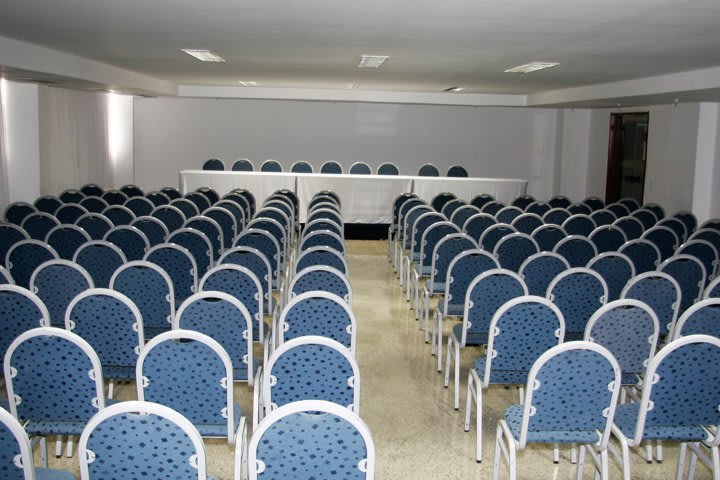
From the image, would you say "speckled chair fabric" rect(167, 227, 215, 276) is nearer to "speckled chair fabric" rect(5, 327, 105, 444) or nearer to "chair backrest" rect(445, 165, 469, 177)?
"speckled chair fabric" rect(5, 327, 105, 444)

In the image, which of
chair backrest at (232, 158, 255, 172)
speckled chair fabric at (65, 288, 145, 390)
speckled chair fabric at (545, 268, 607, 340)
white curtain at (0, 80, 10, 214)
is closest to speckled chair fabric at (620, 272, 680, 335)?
speckled chair fabric at (545, 268, 607, 340)

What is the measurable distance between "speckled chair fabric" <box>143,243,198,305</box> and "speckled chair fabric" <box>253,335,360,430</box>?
287 cm

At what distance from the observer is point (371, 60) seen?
9.90 metres

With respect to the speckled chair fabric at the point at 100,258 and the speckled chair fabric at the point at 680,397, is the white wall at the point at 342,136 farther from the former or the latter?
the speckled chair fabric at the point at 680,397

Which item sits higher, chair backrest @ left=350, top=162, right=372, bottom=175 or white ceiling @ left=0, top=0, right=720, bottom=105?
white ceiling @ left=0, top=0, right=720, bottom=105

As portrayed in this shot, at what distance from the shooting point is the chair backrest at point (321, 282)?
566cm

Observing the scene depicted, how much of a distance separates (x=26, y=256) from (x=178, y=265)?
4.41ft

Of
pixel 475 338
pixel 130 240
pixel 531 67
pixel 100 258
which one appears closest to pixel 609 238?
pixel 531 67

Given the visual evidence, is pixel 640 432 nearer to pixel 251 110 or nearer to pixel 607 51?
pixel 607 51

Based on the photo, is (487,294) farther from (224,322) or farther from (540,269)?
(224,322)

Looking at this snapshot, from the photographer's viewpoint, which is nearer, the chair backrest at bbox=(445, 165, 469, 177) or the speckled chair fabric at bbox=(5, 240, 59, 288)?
the speckled chair fabric at bbox=(5, 240, 59, 288)

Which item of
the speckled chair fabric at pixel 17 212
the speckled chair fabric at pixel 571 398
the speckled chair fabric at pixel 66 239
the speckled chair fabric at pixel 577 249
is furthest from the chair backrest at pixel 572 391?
the speckled chair fabric at pixel 17 212

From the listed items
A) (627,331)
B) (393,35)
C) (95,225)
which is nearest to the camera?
(627,331)

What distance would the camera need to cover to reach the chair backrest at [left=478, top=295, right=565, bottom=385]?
473 centimetres
